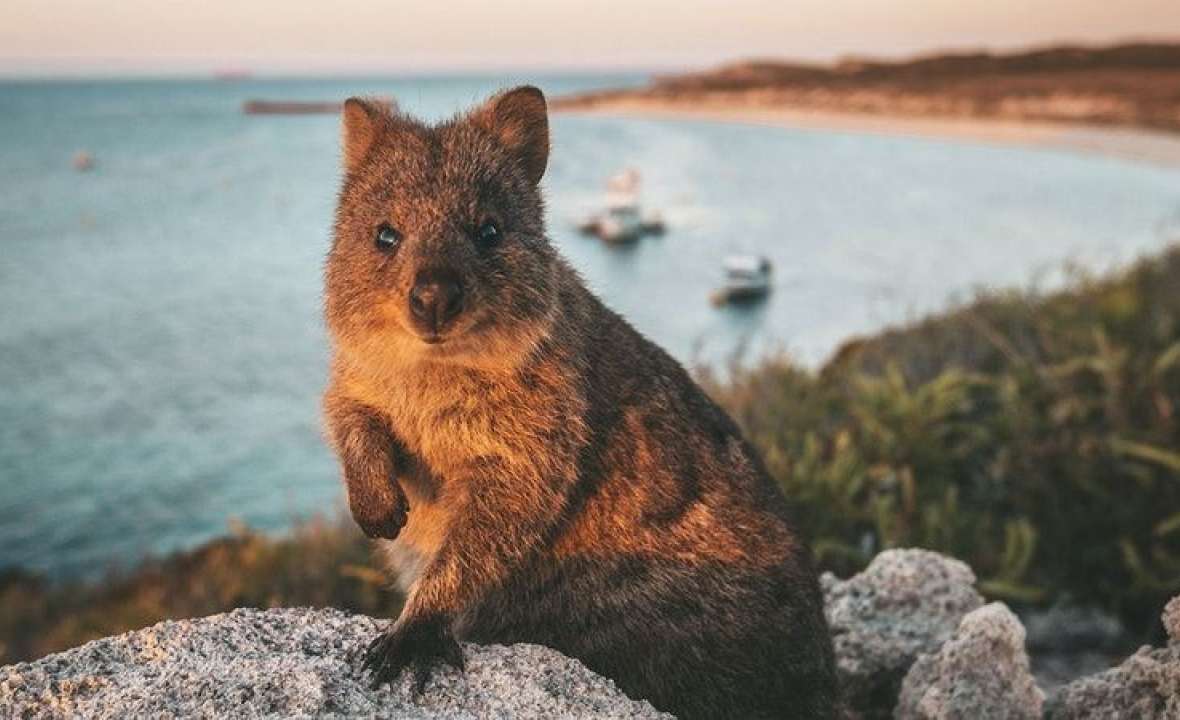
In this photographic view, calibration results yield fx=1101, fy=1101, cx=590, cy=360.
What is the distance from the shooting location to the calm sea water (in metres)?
21.6

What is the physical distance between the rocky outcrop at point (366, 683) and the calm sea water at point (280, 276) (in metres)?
1.47

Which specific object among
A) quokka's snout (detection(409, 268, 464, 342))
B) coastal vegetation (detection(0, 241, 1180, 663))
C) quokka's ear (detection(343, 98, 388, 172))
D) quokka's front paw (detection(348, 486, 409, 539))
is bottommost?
coastal vegetation (detection(0, 241, 1180, 663))

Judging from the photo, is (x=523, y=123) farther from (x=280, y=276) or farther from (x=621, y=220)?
(x=280, y=276)

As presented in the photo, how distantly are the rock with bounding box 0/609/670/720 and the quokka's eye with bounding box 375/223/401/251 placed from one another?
1315 mm

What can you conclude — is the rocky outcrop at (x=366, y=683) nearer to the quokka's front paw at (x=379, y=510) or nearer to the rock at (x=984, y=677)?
the rock at (x=984, y=677)

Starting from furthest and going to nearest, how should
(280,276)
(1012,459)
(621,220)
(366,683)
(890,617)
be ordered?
(280,276) < (621,220) < (1012,459) < (890,617) < (366,683)

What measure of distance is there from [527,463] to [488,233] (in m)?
0.82

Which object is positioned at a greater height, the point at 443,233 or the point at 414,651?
the point at 443,233

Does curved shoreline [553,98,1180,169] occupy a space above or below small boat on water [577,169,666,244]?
above

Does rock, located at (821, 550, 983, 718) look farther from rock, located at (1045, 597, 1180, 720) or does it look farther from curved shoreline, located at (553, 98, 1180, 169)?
curved shoreline, located at (553, 98, 1180, 169)

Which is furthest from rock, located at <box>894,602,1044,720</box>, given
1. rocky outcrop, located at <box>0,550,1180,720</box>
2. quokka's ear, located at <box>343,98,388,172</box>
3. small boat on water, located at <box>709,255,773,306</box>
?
small boat on water, located at <box>709,255,773,306</box>

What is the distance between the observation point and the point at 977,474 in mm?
9148

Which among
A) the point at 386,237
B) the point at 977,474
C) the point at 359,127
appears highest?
the point at 359,127

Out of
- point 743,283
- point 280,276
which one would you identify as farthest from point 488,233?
point 280,276
